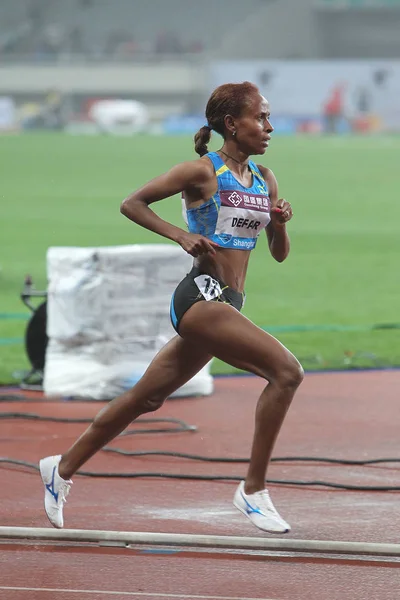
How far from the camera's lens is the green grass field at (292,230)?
12.3 meters

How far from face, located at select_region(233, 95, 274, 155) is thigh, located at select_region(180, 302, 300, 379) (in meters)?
0.74

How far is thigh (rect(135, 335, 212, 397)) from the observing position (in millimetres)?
5414

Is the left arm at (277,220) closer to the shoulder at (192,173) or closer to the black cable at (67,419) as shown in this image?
the shoulder at (192,173)

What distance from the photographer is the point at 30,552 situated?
17.0 ft

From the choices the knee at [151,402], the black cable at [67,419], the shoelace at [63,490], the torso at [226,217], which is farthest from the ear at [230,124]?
the black cable at [67,419]

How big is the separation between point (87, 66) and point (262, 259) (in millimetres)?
47464

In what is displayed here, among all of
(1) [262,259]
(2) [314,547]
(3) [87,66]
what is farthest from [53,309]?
(3) [87,66]

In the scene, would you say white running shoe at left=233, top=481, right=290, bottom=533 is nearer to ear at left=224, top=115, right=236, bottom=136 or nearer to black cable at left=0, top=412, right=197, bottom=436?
ear at left=224, top=115, right=236, bottom=136

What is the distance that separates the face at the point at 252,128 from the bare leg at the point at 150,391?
921 mm

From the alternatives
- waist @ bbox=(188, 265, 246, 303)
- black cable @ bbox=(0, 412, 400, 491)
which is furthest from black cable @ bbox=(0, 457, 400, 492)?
waist @ bbox=(188, 265, 246, 303)

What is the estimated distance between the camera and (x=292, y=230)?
865 inches

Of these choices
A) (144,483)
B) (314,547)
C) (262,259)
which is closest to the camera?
(314,547)

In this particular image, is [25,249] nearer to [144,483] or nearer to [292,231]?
[292,231]

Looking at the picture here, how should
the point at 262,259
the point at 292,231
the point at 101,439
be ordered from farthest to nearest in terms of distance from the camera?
1. the point at 292,231
2. the point at 262,259
3. the point at 101,439
